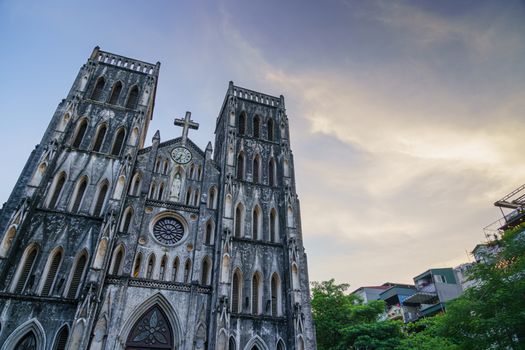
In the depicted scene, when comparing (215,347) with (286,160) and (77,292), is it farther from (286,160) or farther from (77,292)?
(286,160)

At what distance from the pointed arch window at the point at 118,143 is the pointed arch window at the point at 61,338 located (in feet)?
36.5

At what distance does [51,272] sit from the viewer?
18141mm

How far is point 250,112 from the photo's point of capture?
98.6ft

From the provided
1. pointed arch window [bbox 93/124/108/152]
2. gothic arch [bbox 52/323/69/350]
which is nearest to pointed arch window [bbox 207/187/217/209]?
pointed arch window [bbox 93/124/108/152]

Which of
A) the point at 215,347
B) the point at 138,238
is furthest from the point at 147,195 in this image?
the point at 215,347

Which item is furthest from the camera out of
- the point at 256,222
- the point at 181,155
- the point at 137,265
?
the point at 181,155

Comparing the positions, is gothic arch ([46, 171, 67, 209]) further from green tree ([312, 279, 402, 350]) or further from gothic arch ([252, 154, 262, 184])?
green tree ([312, 279, 402, 350])

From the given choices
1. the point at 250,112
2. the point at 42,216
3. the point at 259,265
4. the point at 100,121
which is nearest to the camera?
the point at 42,216

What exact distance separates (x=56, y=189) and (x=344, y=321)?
23.5m

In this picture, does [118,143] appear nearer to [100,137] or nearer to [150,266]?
[100,137]

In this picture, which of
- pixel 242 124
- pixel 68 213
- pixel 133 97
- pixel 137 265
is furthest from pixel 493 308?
pixel 133 97

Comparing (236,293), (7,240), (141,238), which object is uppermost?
(141,238)

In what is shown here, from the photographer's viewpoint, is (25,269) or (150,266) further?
(150,266)

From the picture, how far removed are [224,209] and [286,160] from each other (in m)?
7.16
